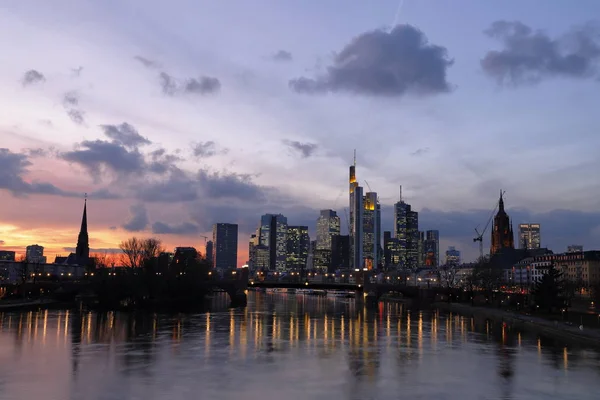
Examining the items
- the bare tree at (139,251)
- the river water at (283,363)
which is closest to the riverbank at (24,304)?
the bare tree at (139,251)

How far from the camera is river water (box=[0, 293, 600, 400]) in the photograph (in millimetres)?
41281

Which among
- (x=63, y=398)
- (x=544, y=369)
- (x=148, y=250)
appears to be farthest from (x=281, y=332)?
(x=148, y=250)

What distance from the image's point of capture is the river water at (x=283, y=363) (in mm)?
41281

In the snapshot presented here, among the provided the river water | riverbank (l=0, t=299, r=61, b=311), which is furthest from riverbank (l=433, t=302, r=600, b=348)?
riverbank (l=0, t=299, r=61, b=311)

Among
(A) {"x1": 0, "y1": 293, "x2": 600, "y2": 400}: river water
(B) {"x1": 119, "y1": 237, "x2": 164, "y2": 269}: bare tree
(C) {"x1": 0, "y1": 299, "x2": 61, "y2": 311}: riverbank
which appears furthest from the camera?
(B) {"x1": 119, "y1": 237, "x2": 164, "y2": 269}: bare tree

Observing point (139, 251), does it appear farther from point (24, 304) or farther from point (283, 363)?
point (283, 363)

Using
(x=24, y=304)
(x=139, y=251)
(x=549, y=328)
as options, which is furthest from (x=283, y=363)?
(x=139, y=251)

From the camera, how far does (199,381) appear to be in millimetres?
44094

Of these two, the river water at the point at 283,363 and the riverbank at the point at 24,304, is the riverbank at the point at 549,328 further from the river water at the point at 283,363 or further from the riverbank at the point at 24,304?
the riverbank at the point at 24,304

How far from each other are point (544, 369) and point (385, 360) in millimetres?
15145

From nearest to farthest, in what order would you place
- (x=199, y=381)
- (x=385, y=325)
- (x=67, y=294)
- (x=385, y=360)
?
(x=199, y=381) → (x=385, y=360) → (x=385, y=325) → (x=67, y=294)

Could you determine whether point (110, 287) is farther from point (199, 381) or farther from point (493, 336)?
point (199, 381)

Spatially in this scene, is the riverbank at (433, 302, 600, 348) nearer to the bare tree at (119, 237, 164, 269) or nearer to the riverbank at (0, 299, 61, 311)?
the bare tree at (119, 237, 164, 269)

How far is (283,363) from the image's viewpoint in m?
54.6
